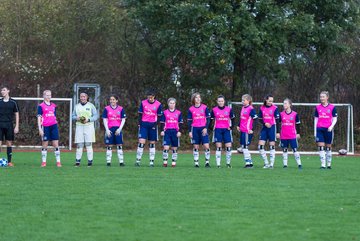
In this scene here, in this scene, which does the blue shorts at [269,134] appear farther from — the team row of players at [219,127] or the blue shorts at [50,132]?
the blue shorts at [50,132]

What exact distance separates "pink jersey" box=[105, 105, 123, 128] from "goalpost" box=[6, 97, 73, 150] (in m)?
9.83

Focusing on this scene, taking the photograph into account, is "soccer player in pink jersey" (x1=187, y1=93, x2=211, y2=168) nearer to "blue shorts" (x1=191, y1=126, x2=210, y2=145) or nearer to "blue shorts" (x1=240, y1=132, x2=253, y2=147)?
"blue shorts" (x1=191, y1=126, x2=210, y2=145)

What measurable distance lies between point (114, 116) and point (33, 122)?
39.2ft

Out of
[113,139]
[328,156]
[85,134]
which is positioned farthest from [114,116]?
[328,156]

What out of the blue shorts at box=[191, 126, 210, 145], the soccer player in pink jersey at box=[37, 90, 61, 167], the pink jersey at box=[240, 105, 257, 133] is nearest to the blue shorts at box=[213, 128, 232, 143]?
the blue shorts at box=[191, 126, 210, 145]

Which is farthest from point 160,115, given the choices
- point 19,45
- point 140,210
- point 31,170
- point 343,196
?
point 19,45

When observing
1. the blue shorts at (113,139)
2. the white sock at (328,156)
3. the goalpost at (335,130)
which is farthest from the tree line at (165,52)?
the blue shorts at (113,139)

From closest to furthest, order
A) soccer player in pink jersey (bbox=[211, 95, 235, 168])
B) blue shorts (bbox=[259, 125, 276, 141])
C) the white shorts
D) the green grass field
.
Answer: the green grass field < the white shorts < soccer player in pink jersey (bbox=[211, 95, 235, 168]) < blue shorts (bbox=[259, 125, 276, 141])

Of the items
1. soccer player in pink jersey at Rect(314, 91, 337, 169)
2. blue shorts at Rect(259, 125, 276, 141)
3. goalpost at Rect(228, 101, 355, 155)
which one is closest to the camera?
soccer player in pink jersey at Rect(314, 91, 337, 169)

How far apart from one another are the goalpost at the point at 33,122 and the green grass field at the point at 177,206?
13627 mm

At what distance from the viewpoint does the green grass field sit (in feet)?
31.5

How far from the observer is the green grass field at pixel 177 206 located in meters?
9.60

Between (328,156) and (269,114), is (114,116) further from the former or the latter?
(328,156)

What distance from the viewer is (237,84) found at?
111ft
